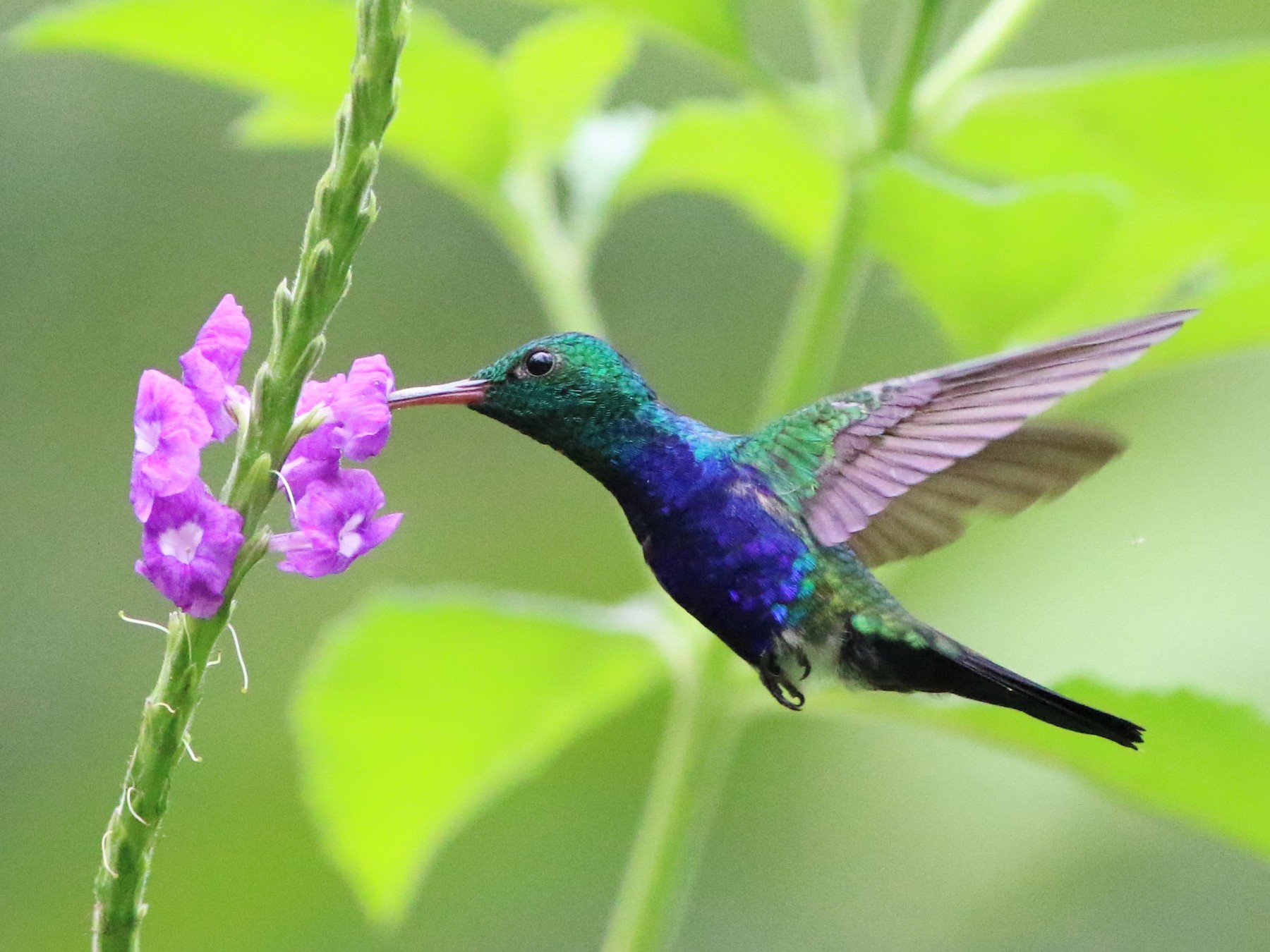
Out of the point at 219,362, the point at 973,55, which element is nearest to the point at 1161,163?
the point at 973,55

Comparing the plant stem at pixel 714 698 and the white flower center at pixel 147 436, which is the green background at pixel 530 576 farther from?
the white flower center at pixel 147 436

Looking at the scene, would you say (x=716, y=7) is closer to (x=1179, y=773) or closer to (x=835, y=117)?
(x=835, y=117)

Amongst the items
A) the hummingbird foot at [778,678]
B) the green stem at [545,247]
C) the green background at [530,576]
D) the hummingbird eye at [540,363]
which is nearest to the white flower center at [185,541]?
the hummingbird eye at [540,363]

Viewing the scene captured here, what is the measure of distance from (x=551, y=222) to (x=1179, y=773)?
1112 millimetres

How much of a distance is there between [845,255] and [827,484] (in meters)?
0.27

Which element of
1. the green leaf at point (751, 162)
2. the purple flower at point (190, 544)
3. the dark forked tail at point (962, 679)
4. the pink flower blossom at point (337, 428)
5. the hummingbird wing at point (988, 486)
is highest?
the green leaf at point (751, 162)

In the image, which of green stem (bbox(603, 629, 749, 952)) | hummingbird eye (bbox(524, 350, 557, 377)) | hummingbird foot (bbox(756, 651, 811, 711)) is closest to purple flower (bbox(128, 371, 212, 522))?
hummingbird eye (bbox(524, 350, 557, 377))

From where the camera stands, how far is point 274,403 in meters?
1.10

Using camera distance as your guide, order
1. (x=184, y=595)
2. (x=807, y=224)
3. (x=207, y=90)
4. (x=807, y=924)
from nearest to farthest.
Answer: (x=184, y=595), (x=807, y=224), (x=807, y=924), (x=207, y=90)

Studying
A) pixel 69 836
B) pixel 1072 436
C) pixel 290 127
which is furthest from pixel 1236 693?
pixel 69 836

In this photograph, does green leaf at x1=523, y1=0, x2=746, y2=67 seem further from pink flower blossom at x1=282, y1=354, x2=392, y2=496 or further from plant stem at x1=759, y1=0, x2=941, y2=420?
pink flower blossom at x1=282, y1=354, x2=392, y2=496

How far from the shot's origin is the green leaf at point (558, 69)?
2135 millimetres

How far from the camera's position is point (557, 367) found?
1.56m

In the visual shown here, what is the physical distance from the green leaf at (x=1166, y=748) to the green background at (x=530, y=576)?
95cm
